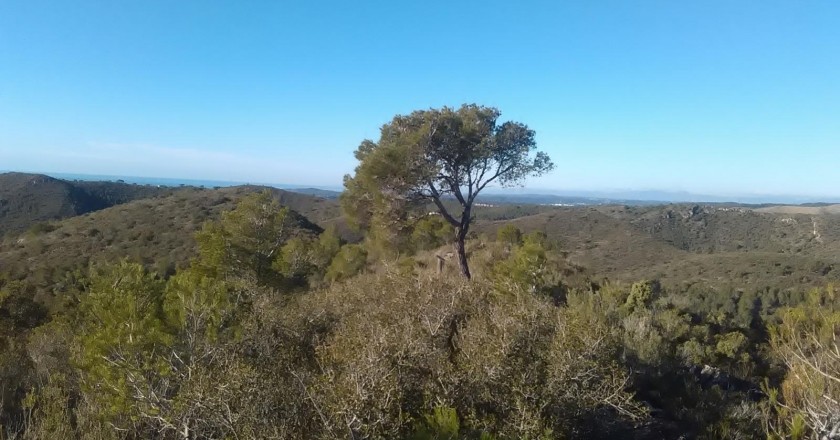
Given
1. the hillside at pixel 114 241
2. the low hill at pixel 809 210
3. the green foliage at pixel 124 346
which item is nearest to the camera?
the green foliage at pixel 124 346

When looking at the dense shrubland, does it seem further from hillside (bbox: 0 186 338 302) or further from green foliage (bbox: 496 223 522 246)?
hillside (bbox: 0 186 338 302)

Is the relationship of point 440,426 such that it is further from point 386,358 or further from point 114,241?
point 114,241

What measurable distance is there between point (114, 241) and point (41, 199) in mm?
40934

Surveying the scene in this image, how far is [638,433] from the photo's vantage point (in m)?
8.59

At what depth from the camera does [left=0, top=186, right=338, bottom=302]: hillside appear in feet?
120

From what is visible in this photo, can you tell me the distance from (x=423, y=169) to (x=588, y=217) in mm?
65508

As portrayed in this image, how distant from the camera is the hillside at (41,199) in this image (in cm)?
6962

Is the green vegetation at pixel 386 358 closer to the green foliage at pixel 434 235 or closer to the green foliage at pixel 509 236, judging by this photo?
the green foliage at pixel 434 235

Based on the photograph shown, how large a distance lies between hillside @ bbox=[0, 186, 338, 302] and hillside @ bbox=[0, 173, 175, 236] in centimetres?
1602

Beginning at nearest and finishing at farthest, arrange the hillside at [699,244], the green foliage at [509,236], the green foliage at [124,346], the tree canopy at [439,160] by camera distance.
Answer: the green foliage at [124,346] < the tree canopy at [439,160] < the green foliage at [509,236] < the hillside at [699,244]

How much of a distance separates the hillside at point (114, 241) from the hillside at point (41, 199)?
52.6 ft

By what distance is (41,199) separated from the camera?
76312mm

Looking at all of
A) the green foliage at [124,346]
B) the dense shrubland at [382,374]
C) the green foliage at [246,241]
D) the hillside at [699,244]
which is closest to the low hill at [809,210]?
the hillside at [699,244]

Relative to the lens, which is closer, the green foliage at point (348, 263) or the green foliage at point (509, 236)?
the green foliage at point (348, 263)
